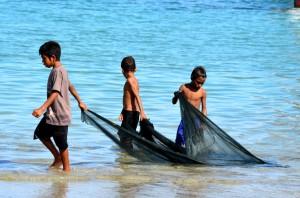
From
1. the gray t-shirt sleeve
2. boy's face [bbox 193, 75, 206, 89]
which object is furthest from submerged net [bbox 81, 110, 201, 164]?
the gray t-shirt sleeve

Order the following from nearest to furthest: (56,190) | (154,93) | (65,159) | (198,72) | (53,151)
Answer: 1. (56,190)
2. (65,159)
3. (53,151)
4. (198,72)
5. (154,93)

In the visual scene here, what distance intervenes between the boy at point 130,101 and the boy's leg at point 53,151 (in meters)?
0.78

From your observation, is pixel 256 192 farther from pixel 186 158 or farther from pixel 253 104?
pixel 253 104

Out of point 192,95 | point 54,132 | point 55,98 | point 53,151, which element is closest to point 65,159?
point 53,151

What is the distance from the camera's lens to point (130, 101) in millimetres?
9086

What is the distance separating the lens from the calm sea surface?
310 inches

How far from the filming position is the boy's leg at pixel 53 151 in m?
7.93

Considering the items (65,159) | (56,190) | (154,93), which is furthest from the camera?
(154,93)

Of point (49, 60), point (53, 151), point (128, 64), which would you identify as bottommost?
point (53, 151)

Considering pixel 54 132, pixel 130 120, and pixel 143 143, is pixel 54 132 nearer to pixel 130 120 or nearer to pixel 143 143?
pixel 143 143

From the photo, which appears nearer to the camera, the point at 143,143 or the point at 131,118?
the point at 143,143

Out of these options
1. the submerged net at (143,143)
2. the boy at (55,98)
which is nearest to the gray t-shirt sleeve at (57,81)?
the boy at (55,98)

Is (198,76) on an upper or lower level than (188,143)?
upper

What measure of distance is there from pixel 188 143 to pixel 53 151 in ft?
4.61
